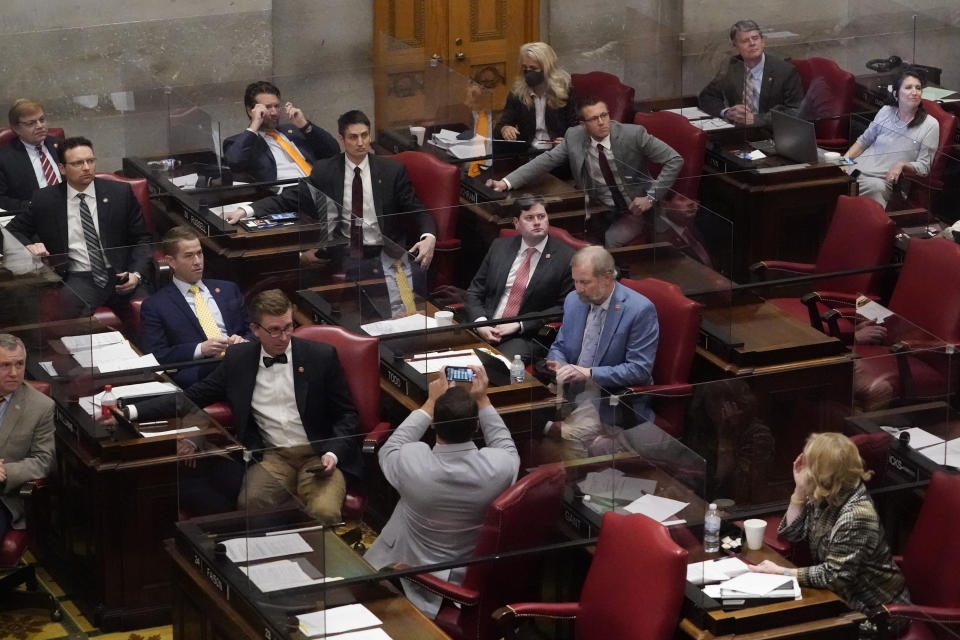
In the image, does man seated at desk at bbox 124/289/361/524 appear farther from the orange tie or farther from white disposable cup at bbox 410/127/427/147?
white disposable cup at bbox 410/127/427/147

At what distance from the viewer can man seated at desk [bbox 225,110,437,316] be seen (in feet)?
28.7

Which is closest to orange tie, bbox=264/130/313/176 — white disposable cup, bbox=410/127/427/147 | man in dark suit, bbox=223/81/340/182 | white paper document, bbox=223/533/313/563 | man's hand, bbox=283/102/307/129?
man in dark suit, bbox=223/81/340/182

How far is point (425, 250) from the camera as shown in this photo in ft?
30.3

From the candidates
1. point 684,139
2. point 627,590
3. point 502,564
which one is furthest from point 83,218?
point 627,590

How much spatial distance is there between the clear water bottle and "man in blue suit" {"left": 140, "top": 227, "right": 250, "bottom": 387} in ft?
4.07

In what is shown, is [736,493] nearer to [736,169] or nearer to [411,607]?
[411,607]

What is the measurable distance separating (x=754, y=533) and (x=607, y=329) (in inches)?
62.1

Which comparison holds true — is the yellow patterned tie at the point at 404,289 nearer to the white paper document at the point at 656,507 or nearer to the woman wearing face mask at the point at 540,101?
the white paper document at the point at 656,507

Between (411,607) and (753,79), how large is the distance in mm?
5686

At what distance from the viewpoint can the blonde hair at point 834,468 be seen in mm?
6844

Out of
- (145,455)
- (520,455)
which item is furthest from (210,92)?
(520,455)

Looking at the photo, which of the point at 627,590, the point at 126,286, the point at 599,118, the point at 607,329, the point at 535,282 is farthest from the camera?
the point at 599,118

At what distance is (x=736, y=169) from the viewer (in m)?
10.5

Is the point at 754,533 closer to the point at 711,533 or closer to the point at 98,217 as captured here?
the point at 711,533
